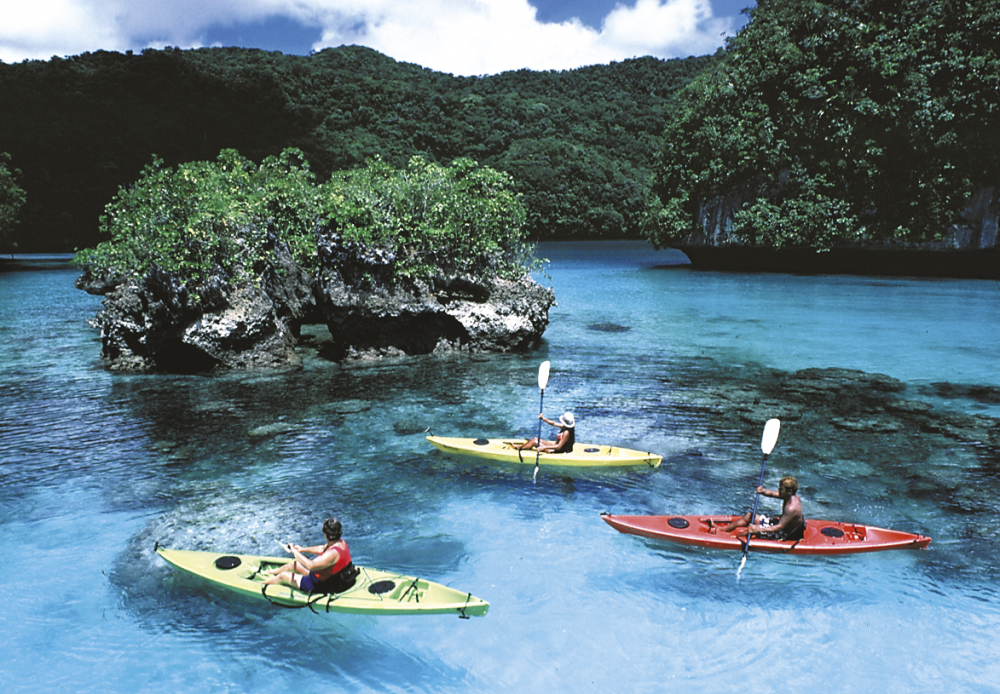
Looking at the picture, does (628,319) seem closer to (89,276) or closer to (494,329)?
(494,329)

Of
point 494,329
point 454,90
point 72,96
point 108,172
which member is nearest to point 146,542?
point 494,329

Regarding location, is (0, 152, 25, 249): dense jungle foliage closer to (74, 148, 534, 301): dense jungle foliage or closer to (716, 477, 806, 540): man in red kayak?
(74, 148, 534, 301): dense jungle foliage

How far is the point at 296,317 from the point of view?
22312 mm

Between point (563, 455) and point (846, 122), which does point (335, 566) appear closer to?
point (563, 455)

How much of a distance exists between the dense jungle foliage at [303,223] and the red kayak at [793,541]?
13.1 meters

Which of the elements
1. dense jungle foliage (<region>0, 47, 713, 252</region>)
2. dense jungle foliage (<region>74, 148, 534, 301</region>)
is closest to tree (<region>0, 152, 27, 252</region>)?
dense jungle foliage (<region>0, 47, 713, 252</region>)

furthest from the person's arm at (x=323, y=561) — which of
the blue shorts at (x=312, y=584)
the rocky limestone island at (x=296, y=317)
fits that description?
the rocky limestone island at (x=296, y=317)

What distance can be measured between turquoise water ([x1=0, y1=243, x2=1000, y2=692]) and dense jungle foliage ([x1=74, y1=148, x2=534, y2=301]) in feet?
11.0

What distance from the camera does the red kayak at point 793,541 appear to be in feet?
28.8

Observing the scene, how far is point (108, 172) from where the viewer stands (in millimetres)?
61250

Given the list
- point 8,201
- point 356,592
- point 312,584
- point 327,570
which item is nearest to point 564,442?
point 356,592

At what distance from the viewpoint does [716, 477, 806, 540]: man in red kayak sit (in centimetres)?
871

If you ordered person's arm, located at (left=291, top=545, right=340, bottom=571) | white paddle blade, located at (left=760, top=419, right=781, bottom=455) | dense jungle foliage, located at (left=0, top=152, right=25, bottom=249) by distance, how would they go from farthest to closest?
dense jungle foliage, located at (left=0, top=152, right=25, bottom=249) < white paddle blade, located at (left=760, top=419, right=781, bottom=455) < person's arm, located at (left=291, top=545, right=340, bottom=571)

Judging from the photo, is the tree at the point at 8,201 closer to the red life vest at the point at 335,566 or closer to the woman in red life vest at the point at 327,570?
the woman in red life vest at the point at 327,570
